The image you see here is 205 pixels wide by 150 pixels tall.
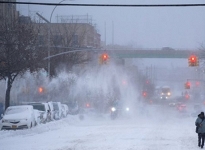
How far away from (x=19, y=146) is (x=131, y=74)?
9274 centimetres

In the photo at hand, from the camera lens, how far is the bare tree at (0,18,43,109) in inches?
1508

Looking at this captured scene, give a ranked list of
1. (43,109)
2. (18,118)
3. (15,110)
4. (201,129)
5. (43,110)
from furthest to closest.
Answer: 1. (43,109)
2. (43,110)
3. (15,110)
4. (18,118)
5. (201,129)

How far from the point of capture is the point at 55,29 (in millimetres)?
70688

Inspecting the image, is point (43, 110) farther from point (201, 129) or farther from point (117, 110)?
point (201, 129)

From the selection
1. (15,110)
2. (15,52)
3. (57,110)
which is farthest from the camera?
(57,110)

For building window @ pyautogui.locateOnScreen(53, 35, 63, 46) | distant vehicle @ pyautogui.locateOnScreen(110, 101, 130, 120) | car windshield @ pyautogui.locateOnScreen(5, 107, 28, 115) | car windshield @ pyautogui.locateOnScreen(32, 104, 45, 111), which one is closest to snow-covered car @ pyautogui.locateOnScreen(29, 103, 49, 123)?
car windshield @ pyautogui.locateOnScreen(32, 104, 45, 111)

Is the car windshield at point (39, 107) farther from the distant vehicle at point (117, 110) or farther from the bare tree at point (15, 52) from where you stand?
the distant vehicle at point (117, 110)

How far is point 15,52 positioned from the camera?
3894 cm

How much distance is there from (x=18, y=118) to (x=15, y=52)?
8.34 meters

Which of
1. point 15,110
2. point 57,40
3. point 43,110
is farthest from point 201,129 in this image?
point 57,40

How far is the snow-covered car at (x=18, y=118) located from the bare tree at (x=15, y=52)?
563cm

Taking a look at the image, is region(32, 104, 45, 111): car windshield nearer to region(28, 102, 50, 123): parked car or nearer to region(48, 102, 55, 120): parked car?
region(28, 102, 50, 123): parked car

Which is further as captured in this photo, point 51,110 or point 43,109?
point 51,110

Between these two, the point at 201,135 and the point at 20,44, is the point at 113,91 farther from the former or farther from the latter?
the point at 201,135
